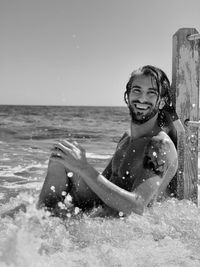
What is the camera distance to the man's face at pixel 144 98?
326 centimetres

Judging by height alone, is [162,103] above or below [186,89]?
below

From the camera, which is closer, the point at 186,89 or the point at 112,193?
the point at 112,193

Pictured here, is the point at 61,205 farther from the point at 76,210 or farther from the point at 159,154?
the point at 159,154

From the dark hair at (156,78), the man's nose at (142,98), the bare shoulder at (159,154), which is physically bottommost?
the bare shoulder at (159,154)

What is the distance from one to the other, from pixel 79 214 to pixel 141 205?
67 centimetres

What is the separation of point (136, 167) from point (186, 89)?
99cm

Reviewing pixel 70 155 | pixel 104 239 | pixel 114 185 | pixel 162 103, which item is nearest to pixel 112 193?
pixel 114 185

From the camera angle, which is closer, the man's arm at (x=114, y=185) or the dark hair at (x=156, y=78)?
the man's arm at (x=114, y=185)

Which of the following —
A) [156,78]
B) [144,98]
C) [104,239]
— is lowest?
[104,239]

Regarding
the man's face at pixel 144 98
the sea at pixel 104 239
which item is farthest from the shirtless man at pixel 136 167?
the sea at pixel 104 239

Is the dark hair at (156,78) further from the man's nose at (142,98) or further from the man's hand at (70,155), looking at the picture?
the man's hand at (70,155)

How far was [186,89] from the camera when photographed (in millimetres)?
3680

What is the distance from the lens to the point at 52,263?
2340mm

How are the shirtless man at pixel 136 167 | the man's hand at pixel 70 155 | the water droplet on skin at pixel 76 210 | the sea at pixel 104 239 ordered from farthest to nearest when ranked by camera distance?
the water droplet on skin at pixel 76 210 < the shirtless man at pixel 136 167 < the man's hand at pixel 70 155 < the sea at pixel 104 239
